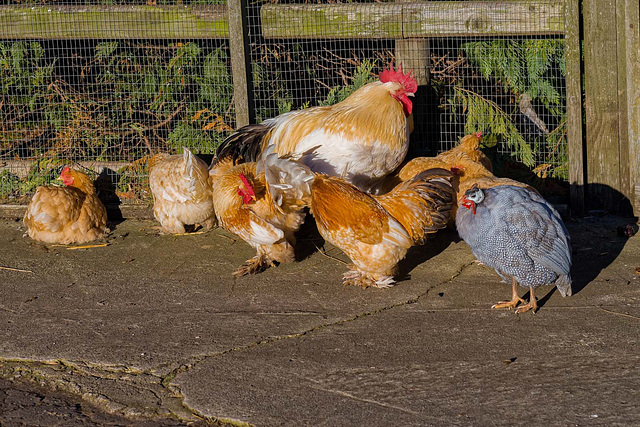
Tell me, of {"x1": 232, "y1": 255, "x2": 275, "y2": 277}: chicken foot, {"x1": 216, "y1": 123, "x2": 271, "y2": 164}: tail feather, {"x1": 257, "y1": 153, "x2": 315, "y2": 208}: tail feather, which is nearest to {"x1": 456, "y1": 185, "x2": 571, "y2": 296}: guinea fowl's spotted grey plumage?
{"x1": 257, "y1": 153, "x2": 315, "y2": 208}: tail feather

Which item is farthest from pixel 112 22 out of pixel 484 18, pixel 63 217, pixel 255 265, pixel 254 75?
pixel 484 18

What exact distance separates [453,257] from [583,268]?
956 mm

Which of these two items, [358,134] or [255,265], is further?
[358,134]

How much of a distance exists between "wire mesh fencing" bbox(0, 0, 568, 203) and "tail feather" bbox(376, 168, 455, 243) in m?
1.85

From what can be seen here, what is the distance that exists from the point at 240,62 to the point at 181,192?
55.3 inches

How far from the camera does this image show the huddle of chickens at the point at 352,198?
182 inches

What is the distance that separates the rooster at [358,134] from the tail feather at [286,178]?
45cm

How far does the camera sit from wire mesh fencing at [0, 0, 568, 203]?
6.81 meters

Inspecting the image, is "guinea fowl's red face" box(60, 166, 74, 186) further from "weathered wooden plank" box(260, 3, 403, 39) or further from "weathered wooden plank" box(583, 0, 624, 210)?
"weathered wooden plank" box(583, 0, 624, 210)

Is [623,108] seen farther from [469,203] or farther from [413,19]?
[469,203]

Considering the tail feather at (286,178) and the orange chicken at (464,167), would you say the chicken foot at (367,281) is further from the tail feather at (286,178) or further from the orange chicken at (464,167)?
the orange chicken at (464,167)

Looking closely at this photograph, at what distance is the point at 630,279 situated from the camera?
Result: 17.1 ft

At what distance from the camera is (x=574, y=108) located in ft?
21.5

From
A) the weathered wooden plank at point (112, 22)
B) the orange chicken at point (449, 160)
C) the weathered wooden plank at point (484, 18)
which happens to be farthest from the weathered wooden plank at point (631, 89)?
the weathered wooden plank at point (112, 22)
